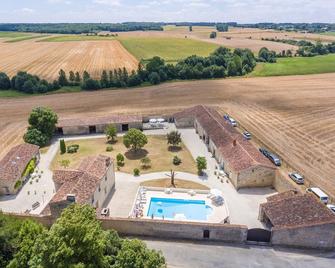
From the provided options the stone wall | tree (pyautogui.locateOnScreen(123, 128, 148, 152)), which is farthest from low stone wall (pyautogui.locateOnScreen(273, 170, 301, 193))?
tree (pyautogui.locateOnScreen(123, 128, 148, 152))

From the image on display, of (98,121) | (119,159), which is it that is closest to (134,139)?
(119,159)

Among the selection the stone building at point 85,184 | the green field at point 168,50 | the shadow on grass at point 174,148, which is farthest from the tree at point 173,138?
the green field at point 168,50

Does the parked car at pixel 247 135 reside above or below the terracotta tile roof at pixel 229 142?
below

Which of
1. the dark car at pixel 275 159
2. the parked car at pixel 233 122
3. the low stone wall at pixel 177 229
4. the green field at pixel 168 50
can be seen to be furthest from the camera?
the green field at pixel 168 50

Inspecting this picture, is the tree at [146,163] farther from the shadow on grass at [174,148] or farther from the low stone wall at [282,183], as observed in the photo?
the low stone wall at [282,183]

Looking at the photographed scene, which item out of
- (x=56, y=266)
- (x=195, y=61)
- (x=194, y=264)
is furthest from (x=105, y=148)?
(x=195, y=61)

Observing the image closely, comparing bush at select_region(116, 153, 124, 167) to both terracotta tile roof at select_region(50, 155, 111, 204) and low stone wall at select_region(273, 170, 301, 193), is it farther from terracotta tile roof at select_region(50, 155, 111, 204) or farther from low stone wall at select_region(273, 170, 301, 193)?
low stone wall at select_region(273, 170, 301, 193)
